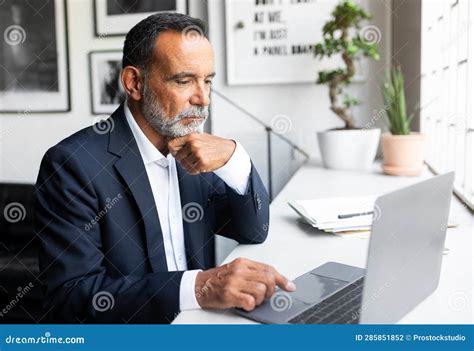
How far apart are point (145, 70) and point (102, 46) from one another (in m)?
1.33

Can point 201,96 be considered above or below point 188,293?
above

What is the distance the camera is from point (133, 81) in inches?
40.6

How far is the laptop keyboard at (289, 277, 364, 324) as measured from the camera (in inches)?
24.7

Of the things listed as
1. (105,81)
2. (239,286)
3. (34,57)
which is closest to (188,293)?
(239,286)

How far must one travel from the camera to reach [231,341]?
0.63m

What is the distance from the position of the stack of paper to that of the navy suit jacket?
4.3 inches

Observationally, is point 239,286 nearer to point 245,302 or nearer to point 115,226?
point 245,302

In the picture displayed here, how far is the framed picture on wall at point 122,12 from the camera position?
2.14 meters

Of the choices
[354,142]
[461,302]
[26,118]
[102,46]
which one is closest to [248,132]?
[354,142]

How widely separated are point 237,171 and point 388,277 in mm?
464

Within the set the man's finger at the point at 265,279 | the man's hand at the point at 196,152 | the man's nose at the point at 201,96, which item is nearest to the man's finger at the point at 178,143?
the man's hand at the point at 196,152

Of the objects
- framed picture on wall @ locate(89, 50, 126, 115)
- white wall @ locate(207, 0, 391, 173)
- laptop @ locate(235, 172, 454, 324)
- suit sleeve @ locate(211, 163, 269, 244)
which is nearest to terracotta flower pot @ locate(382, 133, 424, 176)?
white wall @ locate(207, 0, 391, 173)

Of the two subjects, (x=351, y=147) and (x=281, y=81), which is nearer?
(x=351, y=147)

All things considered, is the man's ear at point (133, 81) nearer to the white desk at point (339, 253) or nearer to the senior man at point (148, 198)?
the senior man at point (148, 198)
